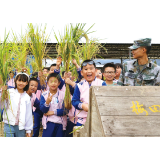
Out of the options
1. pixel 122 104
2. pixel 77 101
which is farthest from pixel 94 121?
pixel 77 101

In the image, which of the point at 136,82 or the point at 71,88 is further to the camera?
the point at 71,88

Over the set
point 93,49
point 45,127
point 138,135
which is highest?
point 93,49

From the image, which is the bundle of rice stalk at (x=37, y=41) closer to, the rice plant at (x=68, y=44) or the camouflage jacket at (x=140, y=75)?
the rice plant at (x=68, y=44)

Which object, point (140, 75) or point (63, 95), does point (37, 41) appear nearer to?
point (63, 95)

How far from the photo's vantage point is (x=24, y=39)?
3.05 m

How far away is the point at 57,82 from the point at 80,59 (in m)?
0.52

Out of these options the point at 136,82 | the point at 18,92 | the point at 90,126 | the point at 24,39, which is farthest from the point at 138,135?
the point at 24,39

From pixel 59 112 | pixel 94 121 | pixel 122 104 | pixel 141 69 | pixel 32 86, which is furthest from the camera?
pixel 32 86

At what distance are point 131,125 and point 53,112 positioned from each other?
5.58ft

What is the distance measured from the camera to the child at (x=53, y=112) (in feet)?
8.77

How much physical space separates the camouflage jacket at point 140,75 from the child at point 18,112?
1.35 metres

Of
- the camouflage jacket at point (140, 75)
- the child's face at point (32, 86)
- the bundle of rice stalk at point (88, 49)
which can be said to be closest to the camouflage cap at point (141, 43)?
the camouflage jacket at point (140, 75)

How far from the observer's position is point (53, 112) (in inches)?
107

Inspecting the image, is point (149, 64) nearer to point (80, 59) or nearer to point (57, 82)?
point (80, 59)
